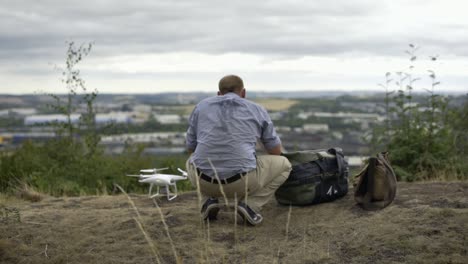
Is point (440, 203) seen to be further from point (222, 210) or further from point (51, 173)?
point (51, 173)

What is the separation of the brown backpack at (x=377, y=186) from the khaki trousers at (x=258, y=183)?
2.53 ft

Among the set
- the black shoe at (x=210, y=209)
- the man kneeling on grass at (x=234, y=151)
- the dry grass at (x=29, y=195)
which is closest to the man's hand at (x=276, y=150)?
the man kneeling on grass at (x=234, y=151)

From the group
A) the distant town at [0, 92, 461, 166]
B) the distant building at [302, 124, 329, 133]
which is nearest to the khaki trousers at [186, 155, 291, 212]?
the distant town at [0, 92, 461, 166]

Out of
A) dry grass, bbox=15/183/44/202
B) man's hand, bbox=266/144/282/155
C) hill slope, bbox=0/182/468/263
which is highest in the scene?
man's hand, bbox=266/144/282/155

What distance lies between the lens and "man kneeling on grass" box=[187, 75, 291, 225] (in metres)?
5.74

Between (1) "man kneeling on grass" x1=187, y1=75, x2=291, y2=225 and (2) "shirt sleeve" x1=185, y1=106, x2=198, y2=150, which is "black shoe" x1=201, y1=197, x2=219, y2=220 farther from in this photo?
(2) "shirt sleeve" x1=185, y1=106, x2=198, y2=150

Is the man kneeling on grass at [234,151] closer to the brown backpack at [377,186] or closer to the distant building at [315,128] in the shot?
the brown backpack at [377,186]

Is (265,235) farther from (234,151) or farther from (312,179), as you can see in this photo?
(312,179)

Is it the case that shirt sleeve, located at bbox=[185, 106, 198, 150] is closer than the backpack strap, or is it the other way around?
shirt sleeve, located at bbox=[185, 106, 198, 150]

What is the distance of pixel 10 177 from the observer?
984cm

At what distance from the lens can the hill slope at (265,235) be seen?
4.92 metres

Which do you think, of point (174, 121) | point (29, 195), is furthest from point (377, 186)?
point (174, 121)

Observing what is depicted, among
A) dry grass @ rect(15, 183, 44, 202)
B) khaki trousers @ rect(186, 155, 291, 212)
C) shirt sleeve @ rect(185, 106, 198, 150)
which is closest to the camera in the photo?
khaki trousers @ rect(186, 155, 291, 212)

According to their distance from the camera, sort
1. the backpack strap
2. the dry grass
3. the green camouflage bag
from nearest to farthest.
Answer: the green camouflage bag → the backpack strap → the dry grass
